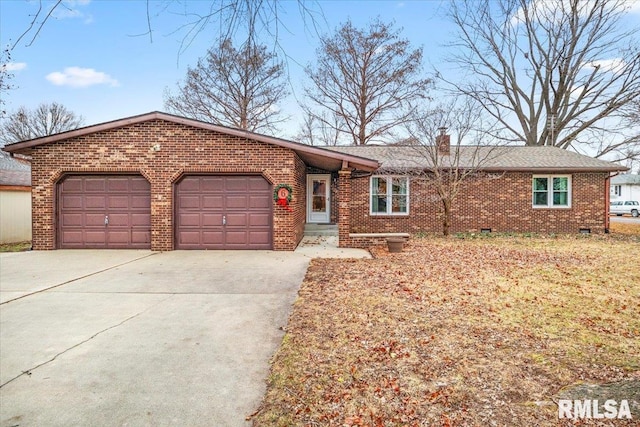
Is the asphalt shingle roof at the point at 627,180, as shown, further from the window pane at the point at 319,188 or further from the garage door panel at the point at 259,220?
the garage door panel at the point at 259,220

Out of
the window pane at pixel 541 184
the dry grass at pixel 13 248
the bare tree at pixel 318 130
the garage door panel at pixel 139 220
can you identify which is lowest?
the dry grass at pixel 13 248

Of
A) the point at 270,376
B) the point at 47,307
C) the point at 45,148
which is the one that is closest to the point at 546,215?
the point at 270,376

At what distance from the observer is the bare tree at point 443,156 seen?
13.6m

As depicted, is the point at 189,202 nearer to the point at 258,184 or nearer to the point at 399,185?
the point at 258,184

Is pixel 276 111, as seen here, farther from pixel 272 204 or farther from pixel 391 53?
pixel 272 204

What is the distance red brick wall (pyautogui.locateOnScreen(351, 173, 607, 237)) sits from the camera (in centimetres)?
1524

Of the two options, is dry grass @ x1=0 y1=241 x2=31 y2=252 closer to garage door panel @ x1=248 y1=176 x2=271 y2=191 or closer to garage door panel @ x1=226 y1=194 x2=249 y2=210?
garage door panel @ x1=226 y1=194 x2=249 y2=210

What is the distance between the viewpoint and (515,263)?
346 inches

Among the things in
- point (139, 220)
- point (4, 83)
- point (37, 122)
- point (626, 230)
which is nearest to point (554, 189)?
point (626, 230)

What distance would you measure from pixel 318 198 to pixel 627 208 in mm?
30231

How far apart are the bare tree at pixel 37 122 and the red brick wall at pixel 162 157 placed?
83.0ft

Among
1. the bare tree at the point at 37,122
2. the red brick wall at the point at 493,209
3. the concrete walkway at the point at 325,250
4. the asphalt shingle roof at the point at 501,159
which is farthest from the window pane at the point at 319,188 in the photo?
the bare tree at the point at 37,122

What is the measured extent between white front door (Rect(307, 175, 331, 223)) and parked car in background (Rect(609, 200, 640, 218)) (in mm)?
29672

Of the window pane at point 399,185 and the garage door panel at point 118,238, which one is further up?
the window pane at point 399,185
